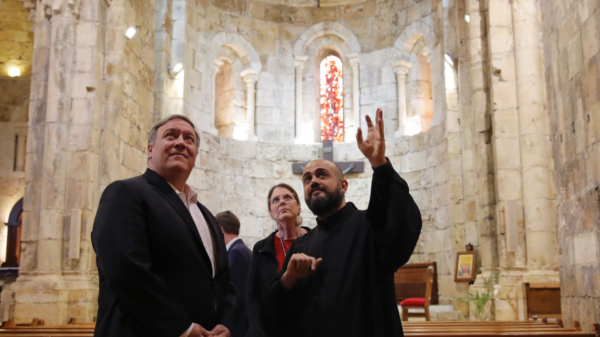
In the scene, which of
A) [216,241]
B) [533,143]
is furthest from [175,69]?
[216,241]

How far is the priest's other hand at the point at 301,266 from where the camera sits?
231 cm

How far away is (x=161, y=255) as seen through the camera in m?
2.02

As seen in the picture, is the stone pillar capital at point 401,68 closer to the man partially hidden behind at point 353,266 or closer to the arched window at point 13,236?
the arched window at point 13,236

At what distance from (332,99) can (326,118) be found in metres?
0.46

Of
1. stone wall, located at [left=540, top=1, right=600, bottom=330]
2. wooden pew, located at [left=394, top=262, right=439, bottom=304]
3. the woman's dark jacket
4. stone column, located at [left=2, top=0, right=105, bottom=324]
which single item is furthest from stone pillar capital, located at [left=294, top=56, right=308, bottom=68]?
the woman's dark jacket

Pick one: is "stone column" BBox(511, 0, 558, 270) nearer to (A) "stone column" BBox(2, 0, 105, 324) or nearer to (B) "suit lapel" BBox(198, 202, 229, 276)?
(A) "stone column" BBox(2, 0, 105, 324)

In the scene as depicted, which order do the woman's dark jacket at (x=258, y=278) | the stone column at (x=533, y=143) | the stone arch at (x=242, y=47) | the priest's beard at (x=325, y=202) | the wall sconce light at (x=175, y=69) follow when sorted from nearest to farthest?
1. the priest's beard at (x=325, y=202)
2. the woman's dark jacket at (x=258, y=278)
3. the stone column at (x=533, y=143)
4. the wall sconce light at (x=175, y=69)
5. the stone arch at (x=242, y=47)

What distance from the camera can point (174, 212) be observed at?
6.85ft

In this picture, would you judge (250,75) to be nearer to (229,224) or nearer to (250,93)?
(250,93)

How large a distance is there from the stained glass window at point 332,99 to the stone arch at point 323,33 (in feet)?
2.09

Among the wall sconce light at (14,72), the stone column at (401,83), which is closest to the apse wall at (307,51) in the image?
the stone column at (401,83)

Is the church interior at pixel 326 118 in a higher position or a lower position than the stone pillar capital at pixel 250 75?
lower

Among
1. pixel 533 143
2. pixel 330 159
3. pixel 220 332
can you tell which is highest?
pixel 330 159

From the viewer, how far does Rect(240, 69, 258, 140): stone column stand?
12.8 metres
